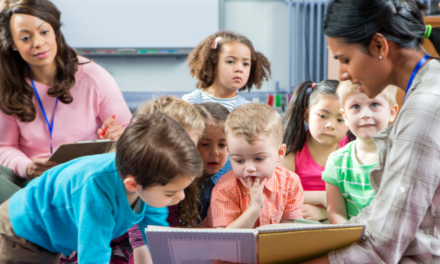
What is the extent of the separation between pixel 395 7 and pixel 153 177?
2.51 feet

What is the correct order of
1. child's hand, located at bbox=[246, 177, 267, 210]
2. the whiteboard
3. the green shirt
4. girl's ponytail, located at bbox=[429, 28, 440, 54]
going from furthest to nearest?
the whiteboard
the green shirt
child's hand, located at bbox=[246, 177, 267, 210]
girl's ponytail, located at bbox=[429, 28, 440, 54]

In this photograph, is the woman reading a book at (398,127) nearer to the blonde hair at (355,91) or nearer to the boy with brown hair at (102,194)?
the blonde hair at (355,91)

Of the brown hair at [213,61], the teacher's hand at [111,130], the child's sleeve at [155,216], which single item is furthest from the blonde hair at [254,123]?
the brown hair at [213,61]

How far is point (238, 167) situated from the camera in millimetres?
1312

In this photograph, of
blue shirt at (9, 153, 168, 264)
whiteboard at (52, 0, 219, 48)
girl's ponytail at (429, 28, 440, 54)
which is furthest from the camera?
whiteboard at (52, 0, 219, 48)

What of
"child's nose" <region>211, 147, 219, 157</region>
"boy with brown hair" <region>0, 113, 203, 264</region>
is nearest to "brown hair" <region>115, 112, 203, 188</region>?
"boy with brown hair" <region>0, 113, 203, 264</region>

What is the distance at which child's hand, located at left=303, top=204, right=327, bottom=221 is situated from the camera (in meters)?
1.60

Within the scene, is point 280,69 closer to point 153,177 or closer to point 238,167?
point 238,167

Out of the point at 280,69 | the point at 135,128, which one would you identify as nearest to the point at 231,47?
the point at 135,128

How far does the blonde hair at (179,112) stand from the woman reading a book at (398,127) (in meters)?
0.55

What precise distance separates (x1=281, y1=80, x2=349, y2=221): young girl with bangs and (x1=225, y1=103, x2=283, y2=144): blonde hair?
362 mm

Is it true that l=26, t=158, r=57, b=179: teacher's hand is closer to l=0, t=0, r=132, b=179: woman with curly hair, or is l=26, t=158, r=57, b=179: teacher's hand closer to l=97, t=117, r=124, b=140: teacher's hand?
l=0, t=0, r=132, b=179: woman with curly hair

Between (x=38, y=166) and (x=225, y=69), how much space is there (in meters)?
1.23

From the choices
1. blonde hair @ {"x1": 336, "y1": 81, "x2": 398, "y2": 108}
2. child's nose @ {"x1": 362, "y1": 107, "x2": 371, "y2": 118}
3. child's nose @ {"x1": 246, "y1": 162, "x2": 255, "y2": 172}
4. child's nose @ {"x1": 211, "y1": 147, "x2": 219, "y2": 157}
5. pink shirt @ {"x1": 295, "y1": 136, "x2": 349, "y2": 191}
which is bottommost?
pink shirt @ {"x1": 295, "y1": 136, "x2": 349, "y2": 191}
